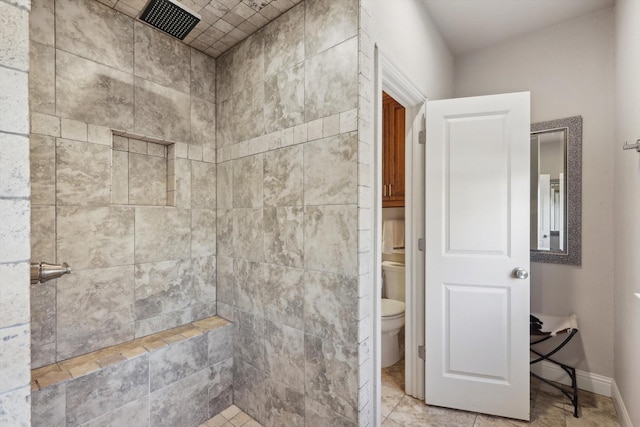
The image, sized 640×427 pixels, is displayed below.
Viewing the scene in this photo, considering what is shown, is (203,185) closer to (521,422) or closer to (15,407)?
(15,407)

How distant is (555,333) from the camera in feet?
6.49

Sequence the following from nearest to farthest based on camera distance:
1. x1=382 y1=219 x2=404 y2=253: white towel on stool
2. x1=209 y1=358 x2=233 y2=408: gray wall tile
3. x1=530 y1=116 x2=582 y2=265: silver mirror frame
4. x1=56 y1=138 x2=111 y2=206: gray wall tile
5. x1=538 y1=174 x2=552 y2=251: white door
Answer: x1=56 y1=138 x2=111 y2=206: gray wall tile
x1=209 y1=358 x2=233 y2=408: gray wall tile
x1=530 y1=116 x2=582 y2=265: silver mirror frame
x1=538 y1=174 x2=552 y2=251: white door
x1=382 y1=219 x2=404 y2=253: white towel on stool

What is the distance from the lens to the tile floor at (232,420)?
1.88 m

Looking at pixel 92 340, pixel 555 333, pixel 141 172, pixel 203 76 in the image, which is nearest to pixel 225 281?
pixel 92 340

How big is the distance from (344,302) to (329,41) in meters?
1.31

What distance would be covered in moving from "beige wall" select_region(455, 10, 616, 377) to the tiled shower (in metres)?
1.76

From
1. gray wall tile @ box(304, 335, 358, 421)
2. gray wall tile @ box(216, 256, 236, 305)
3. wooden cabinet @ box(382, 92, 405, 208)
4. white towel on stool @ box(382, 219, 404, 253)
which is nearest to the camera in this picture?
gray wall tile @ box(304, 335, 358, 421)

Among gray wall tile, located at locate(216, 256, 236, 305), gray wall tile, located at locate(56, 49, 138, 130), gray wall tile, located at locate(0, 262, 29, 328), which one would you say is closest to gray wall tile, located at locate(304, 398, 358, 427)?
gray wall tile, located at locate(216, 256, 236, 305)

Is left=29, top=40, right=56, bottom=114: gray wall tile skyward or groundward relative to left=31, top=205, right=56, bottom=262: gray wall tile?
skyward

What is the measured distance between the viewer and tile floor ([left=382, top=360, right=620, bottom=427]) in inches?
72.6

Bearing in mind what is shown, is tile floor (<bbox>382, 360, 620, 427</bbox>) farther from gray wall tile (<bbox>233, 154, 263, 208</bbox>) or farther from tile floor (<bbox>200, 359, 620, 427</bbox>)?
gray wall tile (<bbox>233, 154, 263, 208</bbox>)

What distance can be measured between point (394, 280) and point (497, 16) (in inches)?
89.3

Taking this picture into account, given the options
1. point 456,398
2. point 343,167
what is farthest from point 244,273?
point 456,398

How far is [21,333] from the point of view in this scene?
59cm
